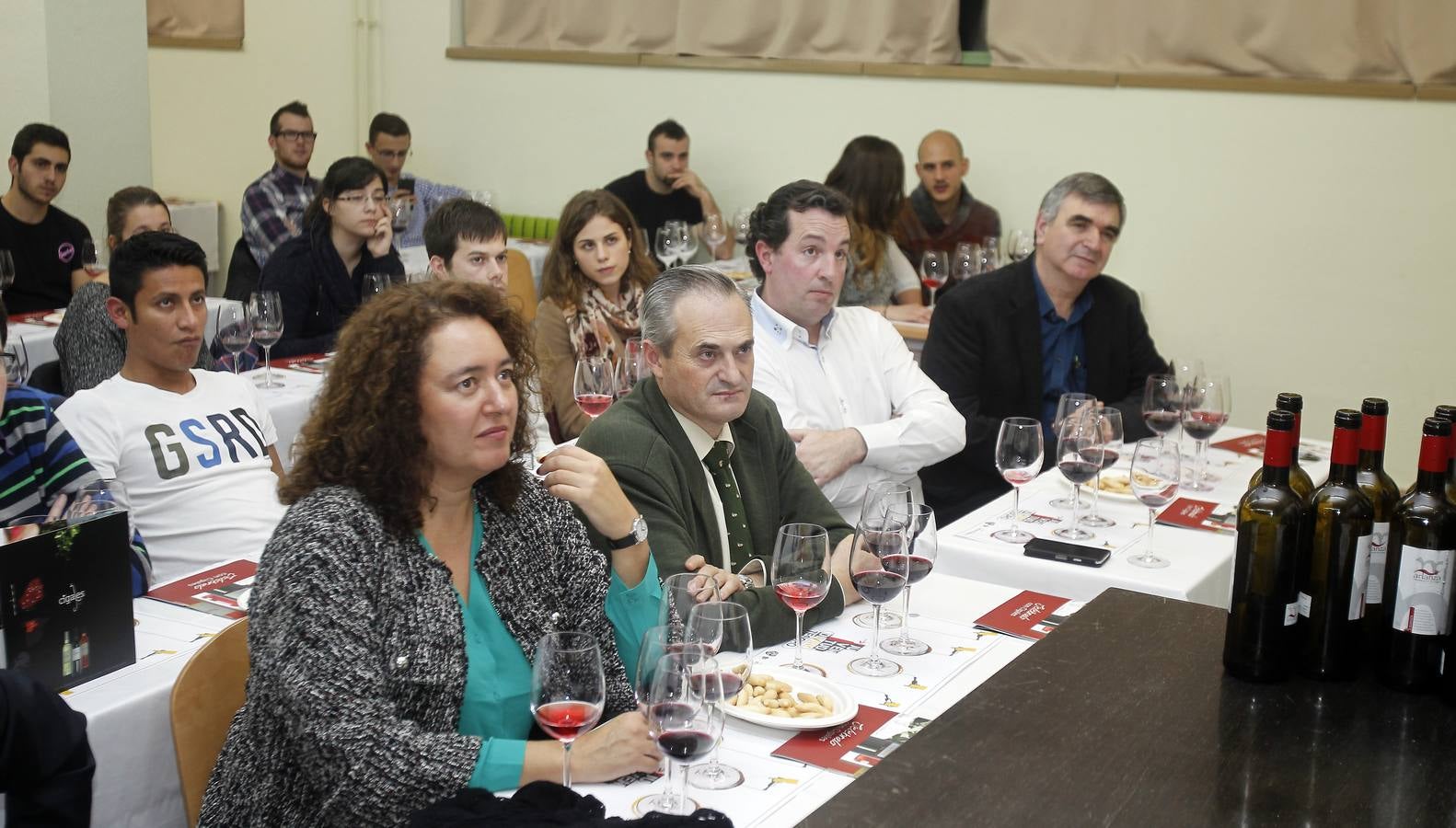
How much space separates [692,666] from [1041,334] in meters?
2.63

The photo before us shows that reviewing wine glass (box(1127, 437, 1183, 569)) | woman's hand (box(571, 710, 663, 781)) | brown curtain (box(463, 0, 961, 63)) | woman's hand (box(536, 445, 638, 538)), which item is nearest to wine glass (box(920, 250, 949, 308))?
brown curtain (box(463, 0, 961, 63))

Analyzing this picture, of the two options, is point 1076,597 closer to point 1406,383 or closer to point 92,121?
point 1406,383

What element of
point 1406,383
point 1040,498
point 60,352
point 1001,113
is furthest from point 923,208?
point 60,352

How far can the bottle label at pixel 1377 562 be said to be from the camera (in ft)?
5.40

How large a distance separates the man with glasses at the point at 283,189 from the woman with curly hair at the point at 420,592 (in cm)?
519

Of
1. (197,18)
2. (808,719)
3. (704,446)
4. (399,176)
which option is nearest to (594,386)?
(704,446)

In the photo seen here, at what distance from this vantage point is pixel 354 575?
66.3 inches

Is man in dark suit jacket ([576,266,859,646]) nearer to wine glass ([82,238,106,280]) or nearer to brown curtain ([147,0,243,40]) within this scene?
wine glass ([82,238,106,280])

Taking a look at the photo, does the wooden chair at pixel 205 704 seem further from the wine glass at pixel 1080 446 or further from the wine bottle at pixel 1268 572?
the wine glass at pixel 1080 446

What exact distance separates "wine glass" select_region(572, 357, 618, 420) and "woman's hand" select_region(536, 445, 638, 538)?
1.31 m

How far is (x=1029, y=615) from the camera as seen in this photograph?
2.29 metres

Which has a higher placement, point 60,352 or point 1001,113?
point 1001,113

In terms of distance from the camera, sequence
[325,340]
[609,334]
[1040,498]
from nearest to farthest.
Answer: [1040,498]
[609,334]
[325,340]

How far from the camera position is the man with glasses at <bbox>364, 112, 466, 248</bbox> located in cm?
761
